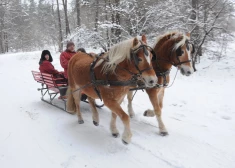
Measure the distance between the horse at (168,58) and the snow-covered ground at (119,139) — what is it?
1.91ft

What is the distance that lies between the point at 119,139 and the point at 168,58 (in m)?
1.82

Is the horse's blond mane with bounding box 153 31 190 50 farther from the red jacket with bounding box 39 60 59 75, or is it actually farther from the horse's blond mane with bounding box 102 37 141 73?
the red jacket with bounding box 39 60 59 75

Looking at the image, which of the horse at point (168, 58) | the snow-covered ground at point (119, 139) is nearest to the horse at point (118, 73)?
the snow-covered ground at point (119, 139)

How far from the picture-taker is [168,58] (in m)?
4.35

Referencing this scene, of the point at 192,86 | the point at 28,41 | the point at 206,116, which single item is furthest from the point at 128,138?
the point at 28,41

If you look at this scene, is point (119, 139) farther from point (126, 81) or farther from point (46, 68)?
point (46, 68)

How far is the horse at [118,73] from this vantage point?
3.30 meters

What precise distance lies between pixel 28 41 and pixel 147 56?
41.8 metres

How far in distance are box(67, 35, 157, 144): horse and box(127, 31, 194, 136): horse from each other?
677 mm

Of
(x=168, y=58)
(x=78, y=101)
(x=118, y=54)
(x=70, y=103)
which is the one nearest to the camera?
(x=118, y=54)

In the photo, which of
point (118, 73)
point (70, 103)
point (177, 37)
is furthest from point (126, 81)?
point (70, 103)

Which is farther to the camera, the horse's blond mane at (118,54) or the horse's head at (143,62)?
the horse's blond mane at (118,54)

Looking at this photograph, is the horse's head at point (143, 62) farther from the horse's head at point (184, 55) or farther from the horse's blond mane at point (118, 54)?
the horse's head at point (184, 55)

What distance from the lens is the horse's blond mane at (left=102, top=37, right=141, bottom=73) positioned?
346 cm
